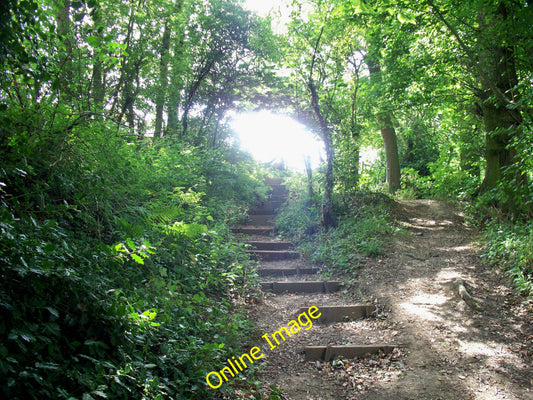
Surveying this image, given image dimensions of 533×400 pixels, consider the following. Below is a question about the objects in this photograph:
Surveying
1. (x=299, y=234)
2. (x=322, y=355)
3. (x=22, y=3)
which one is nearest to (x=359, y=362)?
(x=322, y=355)

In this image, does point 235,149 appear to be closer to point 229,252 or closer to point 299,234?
point 299,234

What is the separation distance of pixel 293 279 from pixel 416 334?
2747 mm

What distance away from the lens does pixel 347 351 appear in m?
3.93

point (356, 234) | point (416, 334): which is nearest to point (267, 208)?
point (356, 234)

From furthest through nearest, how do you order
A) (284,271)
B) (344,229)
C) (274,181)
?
(274,181) → (344,229) → (284,271)

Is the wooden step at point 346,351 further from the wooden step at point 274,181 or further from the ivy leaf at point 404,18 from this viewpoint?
the wooden step at point 274,181

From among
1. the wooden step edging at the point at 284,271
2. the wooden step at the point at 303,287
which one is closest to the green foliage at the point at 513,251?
the wooden step at the point at 303,287

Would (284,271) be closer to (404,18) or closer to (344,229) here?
(344,229)

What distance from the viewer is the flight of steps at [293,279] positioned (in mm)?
3943

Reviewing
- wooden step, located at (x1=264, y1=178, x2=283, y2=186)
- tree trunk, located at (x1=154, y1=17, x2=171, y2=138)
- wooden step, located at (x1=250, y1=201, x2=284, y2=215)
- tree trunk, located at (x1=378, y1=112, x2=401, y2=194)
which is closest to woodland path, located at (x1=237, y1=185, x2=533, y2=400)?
wooden step, located at (x1=250, y1=201, x2=284, y2=215)

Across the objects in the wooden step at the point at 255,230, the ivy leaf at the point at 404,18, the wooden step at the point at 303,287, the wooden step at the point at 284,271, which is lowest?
Result: the wooden step at the point at 303,287

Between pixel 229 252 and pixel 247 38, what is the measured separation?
7451 millimetres

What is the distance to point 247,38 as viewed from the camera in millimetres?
10164

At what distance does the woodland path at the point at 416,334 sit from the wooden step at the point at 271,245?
1311 millimetres
